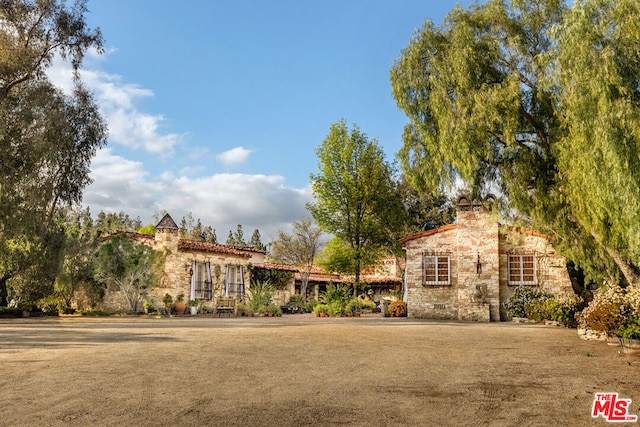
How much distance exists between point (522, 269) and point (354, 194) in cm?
953

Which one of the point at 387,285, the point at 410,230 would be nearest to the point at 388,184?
the point at 410,230

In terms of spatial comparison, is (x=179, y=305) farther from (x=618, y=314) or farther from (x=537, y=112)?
(x=618, y=314)

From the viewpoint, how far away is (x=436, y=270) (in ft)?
68.7

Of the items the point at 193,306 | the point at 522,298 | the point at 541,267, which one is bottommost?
the point at 193,306

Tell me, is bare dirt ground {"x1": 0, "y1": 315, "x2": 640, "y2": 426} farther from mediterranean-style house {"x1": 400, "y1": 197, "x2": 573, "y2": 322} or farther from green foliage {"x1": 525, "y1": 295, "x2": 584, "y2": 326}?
mediterranean-style house {"x1": 400, "y1": 197, "x2": 573, "y2": 322}

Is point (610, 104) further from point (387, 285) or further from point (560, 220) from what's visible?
point (387, 285)

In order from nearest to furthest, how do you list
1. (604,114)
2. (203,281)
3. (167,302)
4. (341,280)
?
(604,114) → (167,302) → (203,281) → (341,280)

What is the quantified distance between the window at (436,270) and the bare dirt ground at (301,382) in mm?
10046

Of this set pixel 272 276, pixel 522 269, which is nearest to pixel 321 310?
pixel 272 276

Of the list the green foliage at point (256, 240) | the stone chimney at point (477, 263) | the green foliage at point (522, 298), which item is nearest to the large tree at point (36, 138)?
the stone chimney at point (477, 263)

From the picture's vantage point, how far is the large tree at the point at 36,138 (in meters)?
19.3

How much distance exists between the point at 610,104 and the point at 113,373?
30.2ft

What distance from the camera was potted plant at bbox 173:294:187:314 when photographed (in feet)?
77.7

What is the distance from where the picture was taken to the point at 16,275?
66.9 ft
